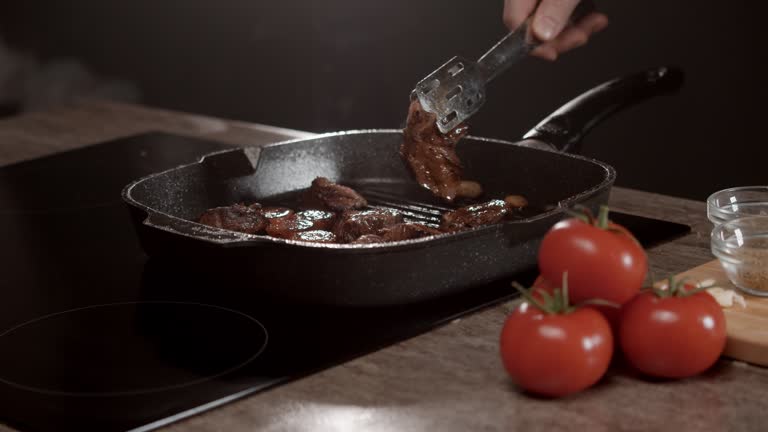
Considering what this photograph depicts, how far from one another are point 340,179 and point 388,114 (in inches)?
75.5

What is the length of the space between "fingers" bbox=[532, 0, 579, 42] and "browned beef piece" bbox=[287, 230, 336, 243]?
1.87 ft

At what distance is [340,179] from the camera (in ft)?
6.90

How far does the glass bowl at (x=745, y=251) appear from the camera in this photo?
4.50 feet

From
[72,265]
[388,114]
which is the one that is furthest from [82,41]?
[72,265]

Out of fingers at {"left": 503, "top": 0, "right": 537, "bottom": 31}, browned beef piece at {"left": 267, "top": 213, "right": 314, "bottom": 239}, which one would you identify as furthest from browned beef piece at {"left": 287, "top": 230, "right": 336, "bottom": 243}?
fingers at {"left": 503, "top": 0, "right": 537, "bottom": 31}

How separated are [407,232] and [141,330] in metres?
0.46

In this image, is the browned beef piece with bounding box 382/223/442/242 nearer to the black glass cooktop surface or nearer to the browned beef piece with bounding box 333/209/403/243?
the browned beef piece with bounding box 333/209/403/243

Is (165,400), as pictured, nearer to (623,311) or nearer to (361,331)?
(361,331)

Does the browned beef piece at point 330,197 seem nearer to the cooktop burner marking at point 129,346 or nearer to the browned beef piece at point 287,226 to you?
the browned beef piece at point 287,226

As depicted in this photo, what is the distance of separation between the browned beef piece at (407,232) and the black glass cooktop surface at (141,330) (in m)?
0.17

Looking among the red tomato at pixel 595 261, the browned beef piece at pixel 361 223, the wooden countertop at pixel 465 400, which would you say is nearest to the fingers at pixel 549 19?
the browned beef piece at pixel 361 223

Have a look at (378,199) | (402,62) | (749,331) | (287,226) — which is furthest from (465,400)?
(402,62)

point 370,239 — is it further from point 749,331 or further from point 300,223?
point 749,331

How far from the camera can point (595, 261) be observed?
113cm
